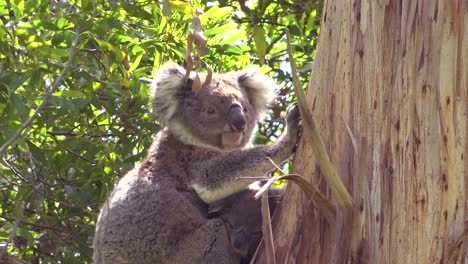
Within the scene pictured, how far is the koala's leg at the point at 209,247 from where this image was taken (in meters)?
3.39

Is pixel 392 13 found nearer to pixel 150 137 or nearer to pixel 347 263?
pixel 347 263

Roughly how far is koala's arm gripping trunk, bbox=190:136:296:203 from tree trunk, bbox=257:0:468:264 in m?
0.80

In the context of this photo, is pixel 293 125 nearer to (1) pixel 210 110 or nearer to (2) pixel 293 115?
(2) pixel 293 115

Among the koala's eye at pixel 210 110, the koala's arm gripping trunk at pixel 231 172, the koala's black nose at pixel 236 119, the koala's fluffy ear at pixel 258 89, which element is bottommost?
the koala's arm gripping trunk at pixel 231 172

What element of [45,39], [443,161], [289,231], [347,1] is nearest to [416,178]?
[443,161]

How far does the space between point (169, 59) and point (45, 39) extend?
29.5 inches

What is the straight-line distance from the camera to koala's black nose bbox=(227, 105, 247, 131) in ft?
13.6

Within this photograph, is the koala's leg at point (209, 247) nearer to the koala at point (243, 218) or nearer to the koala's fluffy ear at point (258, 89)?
the koala at point (243, 218)

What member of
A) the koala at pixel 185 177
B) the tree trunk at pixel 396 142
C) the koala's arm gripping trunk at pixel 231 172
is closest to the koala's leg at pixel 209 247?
the koala at pixel 185 177

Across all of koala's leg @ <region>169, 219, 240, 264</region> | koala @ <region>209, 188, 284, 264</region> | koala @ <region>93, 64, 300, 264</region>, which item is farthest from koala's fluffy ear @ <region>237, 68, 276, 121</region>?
A: koala's leg @ <region>169, 219, 240, 264</region>

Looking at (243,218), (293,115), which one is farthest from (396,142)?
(243,218)

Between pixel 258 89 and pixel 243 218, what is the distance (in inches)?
49.7

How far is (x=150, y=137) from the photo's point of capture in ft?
→ 15.6

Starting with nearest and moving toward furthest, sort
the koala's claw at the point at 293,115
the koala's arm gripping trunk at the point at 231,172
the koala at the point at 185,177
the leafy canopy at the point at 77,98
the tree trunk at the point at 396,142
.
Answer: the tree trunk at the point at 396,142 < the koala's claw at the point at 293,115 < the koala at the point at 185,177 < the koala's arm gripping trunk at the point at 231,172 < the leafy canopy at the point at 77,98
